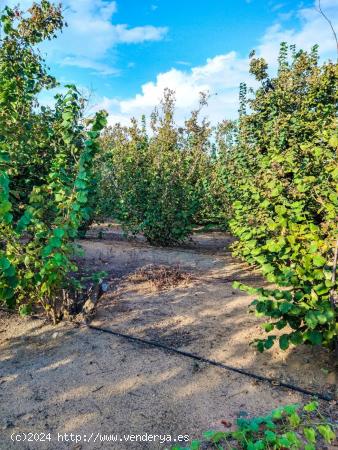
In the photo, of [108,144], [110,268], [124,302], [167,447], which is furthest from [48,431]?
[108,144]

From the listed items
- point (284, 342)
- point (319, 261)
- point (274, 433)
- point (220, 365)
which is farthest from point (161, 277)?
point (274, 433)

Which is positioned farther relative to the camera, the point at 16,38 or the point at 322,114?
the point at 322,114

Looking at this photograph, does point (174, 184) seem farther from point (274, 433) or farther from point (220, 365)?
point (274, 433)

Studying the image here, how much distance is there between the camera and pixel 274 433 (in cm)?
202

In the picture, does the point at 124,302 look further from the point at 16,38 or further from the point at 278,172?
the point at 16,38

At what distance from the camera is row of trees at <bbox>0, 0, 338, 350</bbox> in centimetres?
258

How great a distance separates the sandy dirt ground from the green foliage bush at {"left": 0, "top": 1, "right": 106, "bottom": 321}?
558 millimetres

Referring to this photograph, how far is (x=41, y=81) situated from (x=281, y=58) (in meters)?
5.42

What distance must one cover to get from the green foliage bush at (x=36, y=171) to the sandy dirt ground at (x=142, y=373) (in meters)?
0.56

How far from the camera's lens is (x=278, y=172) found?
3342 millimetres

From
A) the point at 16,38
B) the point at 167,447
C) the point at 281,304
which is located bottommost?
the point at 167,447

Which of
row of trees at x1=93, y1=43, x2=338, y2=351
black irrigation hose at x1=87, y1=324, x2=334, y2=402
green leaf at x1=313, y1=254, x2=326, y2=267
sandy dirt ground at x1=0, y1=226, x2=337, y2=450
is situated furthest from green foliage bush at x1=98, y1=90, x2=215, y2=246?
green leaf at x1=313, y1=254, x2=326, y2=267

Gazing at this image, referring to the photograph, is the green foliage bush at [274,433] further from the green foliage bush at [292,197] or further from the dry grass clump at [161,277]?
the dry grass clump at [161,277]

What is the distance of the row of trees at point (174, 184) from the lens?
258 centimetres
